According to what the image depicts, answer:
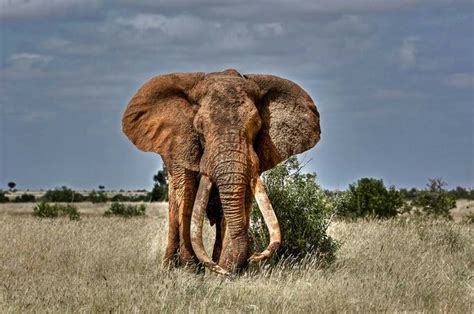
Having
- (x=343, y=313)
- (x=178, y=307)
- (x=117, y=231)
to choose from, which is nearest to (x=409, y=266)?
(x=343, y=313)

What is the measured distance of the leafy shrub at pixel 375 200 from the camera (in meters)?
29.6

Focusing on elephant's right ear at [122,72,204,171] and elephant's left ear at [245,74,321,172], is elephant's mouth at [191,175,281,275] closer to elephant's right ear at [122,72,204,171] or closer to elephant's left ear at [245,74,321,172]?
elephant's right ear at [122,72,204,171]

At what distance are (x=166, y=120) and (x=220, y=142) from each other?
1.73 meters

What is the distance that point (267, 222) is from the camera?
13.8 m

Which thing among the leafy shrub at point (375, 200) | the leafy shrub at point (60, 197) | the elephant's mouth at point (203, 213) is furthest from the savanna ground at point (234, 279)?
the leafy shrub at point (60, 197)

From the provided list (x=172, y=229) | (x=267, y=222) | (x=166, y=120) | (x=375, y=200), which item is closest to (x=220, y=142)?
(x=267, y=222)

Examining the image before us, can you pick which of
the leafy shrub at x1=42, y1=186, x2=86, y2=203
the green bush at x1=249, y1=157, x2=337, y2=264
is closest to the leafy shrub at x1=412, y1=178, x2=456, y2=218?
the green bush at x1=249, y1=157, x2=337, y2=264

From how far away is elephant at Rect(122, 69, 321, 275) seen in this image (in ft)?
45.1

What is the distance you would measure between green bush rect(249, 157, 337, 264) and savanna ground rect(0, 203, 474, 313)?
20.8 inches

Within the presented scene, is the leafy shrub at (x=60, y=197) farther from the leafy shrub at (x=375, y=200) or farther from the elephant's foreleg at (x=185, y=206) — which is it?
the elephant's foreleg at (x=185, y=206)

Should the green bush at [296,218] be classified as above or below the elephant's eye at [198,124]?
below

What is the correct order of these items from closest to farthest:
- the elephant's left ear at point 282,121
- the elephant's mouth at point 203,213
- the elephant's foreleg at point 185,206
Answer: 1. the elephant's mouth at point 203,213
2. the elephant's foreleg at point 185,206
3. the elephant's left ear at point 282,121

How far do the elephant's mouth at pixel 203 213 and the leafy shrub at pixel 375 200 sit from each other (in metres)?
15.7

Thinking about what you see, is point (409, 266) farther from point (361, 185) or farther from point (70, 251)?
point (361, 185)
